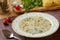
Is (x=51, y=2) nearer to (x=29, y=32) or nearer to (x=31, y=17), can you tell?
(x=31, y=17)

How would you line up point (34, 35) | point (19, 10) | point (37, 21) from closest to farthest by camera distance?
point (34, 35) → point (37, 21) → point (19, 10)

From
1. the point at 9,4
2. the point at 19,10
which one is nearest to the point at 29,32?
the point at 19,10

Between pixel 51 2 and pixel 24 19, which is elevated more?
pixel 51 2

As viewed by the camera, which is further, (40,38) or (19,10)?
(19,10)

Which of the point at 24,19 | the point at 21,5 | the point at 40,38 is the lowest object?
the point at 40,38

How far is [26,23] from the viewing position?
1.05m

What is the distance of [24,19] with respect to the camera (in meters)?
1.08

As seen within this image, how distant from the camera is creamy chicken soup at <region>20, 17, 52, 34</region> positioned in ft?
3.29

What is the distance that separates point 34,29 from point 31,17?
0.37ft

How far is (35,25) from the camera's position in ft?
3.39

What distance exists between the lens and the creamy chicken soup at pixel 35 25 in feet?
3.29

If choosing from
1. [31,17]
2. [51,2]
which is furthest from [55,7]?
[31,17]

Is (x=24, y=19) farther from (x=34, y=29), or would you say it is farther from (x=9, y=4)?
(x=9, y=4)

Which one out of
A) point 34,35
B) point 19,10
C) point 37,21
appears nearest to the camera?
point 34,35
